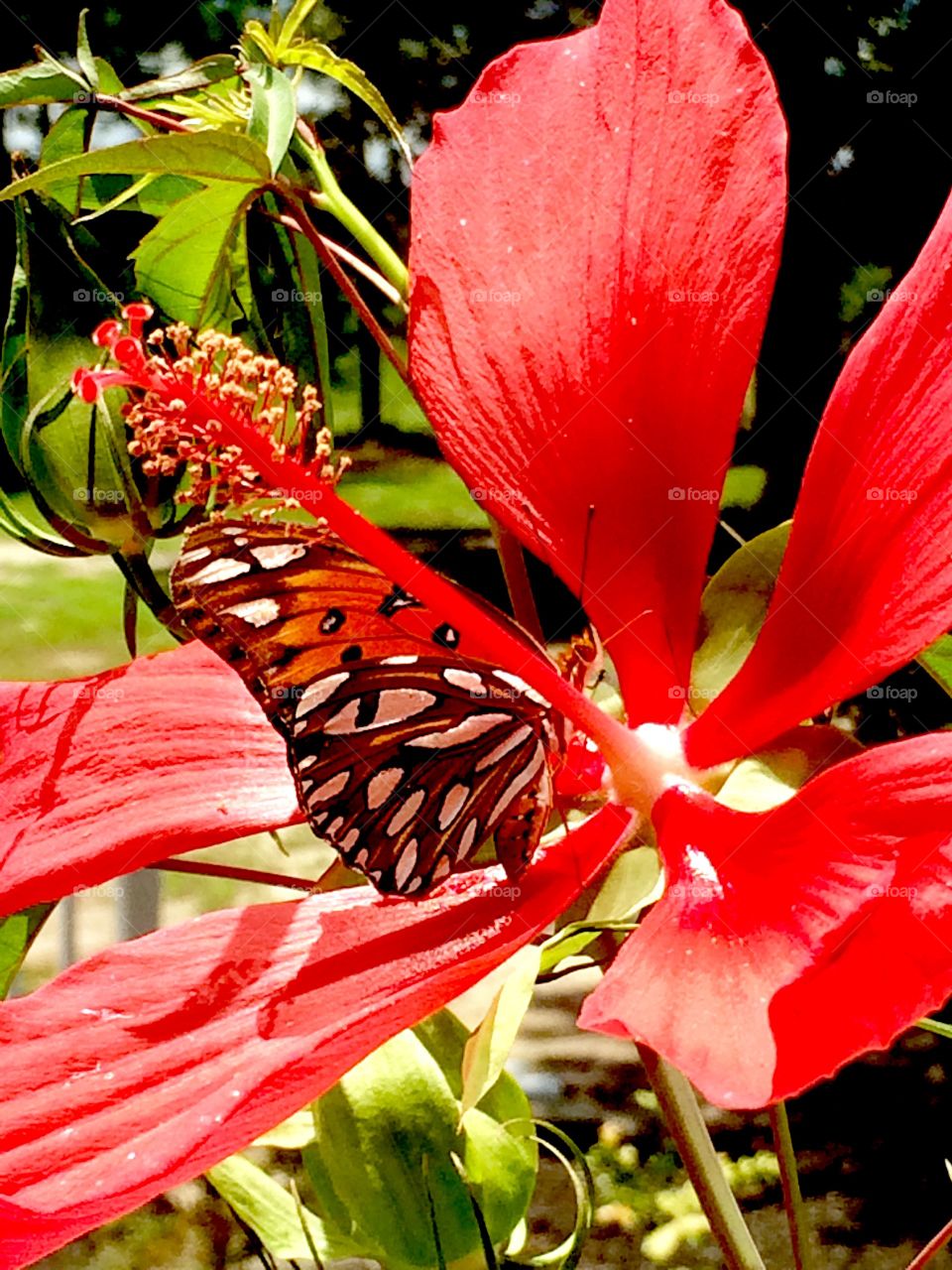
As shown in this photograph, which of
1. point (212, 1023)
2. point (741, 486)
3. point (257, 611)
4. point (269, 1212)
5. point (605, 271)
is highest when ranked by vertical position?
point (605, 271)

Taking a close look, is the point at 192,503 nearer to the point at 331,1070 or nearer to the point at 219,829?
the point at 219,829

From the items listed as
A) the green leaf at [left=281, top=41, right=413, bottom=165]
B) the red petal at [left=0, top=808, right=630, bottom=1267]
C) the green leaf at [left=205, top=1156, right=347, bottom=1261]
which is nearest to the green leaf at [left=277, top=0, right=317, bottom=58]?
the green leaf at [left=281, top=41, right=413, bottom=165]

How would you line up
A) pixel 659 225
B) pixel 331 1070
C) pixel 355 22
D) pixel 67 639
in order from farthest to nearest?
pixel 67 639 → pixel 355 22 → pixel 659 225 → pixel 331 1070

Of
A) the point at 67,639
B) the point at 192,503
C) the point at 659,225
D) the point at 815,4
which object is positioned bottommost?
the point at 67,639

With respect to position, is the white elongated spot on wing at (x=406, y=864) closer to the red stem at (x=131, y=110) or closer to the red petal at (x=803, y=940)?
the red petal at (x=803, y=940)

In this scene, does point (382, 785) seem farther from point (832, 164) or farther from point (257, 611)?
point (832, 164)

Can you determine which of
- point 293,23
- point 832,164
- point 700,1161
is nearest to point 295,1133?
point 700,1161

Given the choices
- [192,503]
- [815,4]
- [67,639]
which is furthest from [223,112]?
[67,639]
